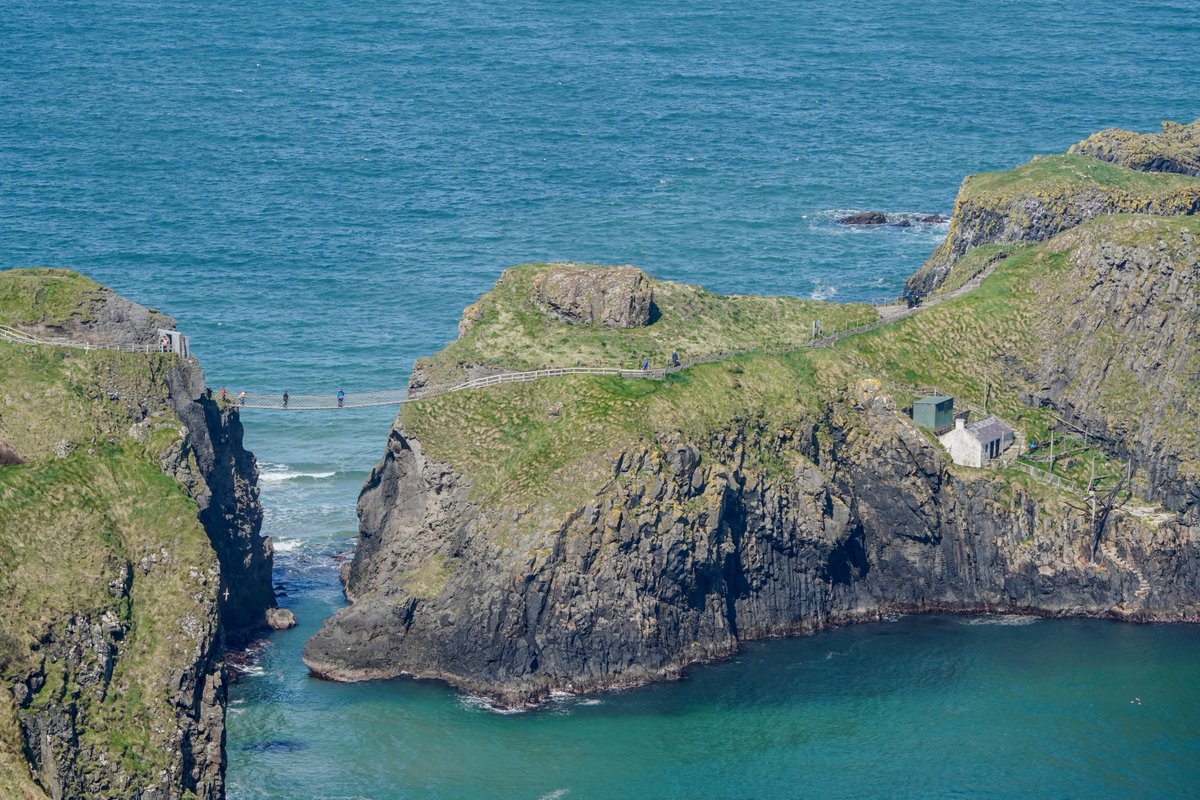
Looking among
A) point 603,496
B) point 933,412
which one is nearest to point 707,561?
point 603,496

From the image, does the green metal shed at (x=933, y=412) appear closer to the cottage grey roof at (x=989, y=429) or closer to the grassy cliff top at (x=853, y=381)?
the cottage grey roof at (x=989, y=429)

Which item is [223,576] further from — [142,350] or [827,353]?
[827,353]

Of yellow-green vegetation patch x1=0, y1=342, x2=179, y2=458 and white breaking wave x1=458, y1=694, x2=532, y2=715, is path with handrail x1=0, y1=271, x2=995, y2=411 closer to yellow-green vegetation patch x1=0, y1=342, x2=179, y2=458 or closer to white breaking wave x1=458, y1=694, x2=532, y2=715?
yellow-green vegetation patch x1=0, y1=342, x2=179, y2=458

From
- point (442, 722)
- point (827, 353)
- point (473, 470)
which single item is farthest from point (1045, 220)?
point (442, 722)

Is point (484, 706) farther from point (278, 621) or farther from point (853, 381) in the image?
point (853, 381)

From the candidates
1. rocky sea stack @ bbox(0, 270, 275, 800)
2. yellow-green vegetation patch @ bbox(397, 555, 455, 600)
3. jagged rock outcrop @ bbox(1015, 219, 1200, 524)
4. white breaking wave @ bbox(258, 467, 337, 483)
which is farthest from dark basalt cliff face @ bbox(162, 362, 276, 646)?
jagged rock outcrop @ bbox(1015, 219, 1200, 524)

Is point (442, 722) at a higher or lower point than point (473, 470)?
lower

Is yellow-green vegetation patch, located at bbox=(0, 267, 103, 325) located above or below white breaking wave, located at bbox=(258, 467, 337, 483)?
above
